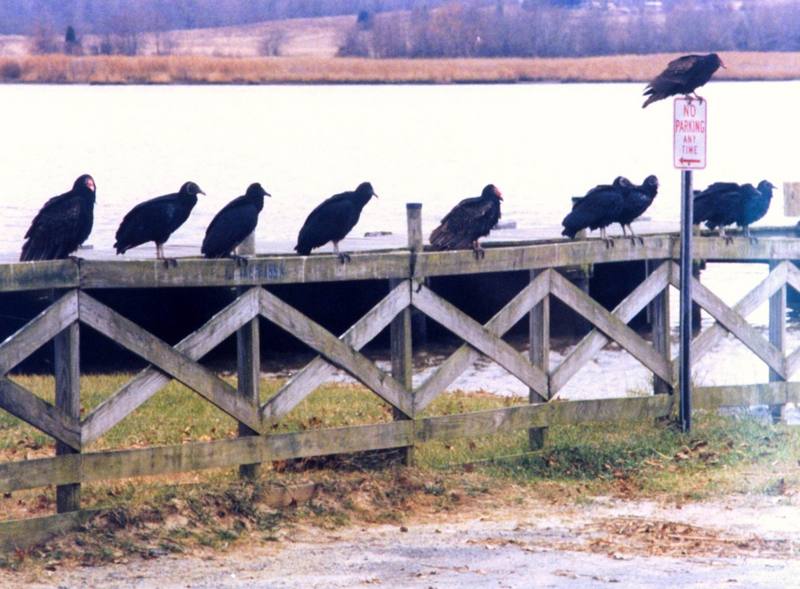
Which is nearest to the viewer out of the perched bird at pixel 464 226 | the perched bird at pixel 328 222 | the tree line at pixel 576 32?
A: the perched bird at pixel 328 222

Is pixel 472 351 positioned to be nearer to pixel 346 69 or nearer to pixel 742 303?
pixel 742 303

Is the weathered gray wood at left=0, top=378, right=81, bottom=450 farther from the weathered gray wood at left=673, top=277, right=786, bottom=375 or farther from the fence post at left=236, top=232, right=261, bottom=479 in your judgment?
the weathered gray wood at left=673, top=277, right=786, bottom=375

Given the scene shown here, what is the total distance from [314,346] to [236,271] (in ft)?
2.12

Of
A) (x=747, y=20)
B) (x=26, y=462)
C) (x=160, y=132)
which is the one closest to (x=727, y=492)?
(x=26, y=462)

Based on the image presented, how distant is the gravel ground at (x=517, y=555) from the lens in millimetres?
7414

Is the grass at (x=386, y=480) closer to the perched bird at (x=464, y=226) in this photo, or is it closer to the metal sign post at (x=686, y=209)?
the metal sign post at (x=686, y=209)

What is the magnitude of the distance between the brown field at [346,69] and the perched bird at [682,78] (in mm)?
83138

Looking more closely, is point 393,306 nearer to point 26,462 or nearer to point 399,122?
point 26,462

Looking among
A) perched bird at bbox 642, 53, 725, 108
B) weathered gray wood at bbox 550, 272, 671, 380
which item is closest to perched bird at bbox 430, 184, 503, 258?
weathered gray wood at bbox 550, 272, 671, 380

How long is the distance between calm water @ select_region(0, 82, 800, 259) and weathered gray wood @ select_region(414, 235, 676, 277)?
948 cm

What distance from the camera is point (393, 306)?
9398mm

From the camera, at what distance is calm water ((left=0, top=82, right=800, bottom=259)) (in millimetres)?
44688

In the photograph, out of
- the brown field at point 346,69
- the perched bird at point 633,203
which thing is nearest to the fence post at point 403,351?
the perched bird at point 633,203

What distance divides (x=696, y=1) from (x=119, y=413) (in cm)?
11196
